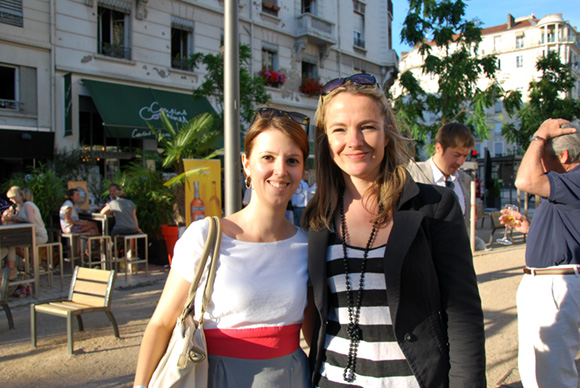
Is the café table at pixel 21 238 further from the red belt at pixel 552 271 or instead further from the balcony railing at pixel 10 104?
the balcony railing at pixel 10 104

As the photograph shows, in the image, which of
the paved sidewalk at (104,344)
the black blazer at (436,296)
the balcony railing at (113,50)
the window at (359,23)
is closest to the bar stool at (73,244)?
the paved sidewalk at (104,344)

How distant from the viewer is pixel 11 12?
1243cm

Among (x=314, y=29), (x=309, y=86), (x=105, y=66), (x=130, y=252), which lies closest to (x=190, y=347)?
(x=130, y=252)

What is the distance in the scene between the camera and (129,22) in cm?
1477

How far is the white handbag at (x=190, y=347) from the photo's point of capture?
159cm

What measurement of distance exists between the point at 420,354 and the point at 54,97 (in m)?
14.1

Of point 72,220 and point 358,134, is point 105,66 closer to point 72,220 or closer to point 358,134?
point 72,220

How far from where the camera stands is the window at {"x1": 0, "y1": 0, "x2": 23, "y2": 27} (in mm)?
12289

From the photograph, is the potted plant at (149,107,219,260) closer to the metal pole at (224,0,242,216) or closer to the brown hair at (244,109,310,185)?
the metal pole at (224,0,242,216)

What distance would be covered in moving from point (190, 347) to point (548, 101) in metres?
17.8

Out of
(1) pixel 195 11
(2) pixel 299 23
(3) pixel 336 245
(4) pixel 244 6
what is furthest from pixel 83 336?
(2) pixel 299 23

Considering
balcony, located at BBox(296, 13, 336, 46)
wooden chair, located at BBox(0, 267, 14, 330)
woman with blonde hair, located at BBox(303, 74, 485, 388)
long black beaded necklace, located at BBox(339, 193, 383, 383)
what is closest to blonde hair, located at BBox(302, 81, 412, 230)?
woman with blonde hair, located at BBox(303, 74, 485, 388)

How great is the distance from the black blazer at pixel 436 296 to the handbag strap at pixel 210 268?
2.06 ft

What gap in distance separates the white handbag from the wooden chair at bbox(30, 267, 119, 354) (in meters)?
3.74
